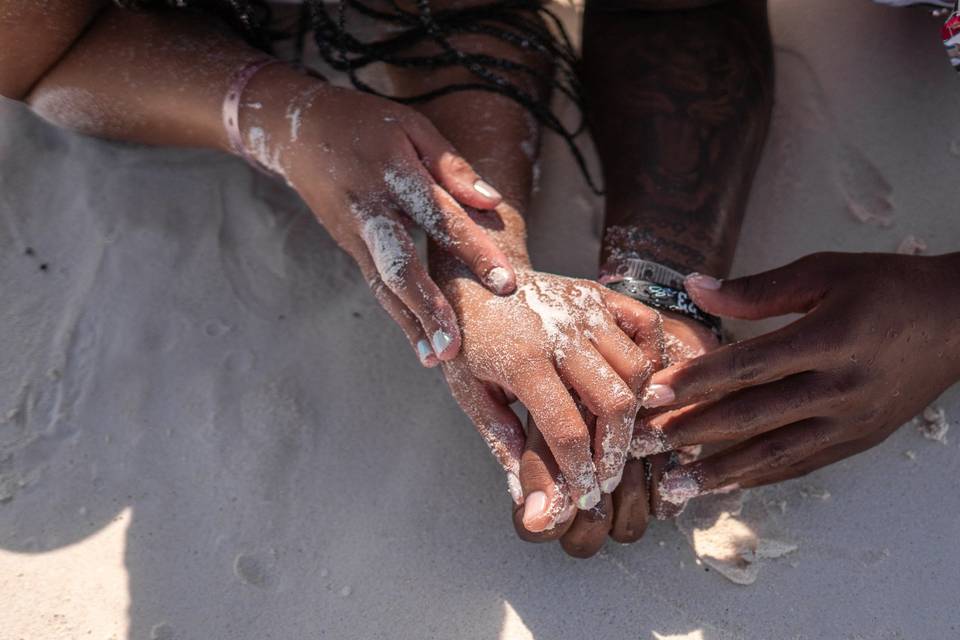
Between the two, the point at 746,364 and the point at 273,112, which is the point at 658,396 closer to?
the point at 746,364

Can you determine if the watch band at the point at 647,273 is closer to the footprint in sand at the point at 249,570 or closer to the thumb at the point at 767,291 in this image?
the thumb at the point at 767,291

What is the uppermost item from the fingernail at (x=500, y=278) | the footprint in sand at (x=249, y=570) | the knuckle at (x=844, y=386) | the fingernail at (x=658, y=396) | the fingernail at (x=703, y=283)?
the fingernail at (x=703, y=283)

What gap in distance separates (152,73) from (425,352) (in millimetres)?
845

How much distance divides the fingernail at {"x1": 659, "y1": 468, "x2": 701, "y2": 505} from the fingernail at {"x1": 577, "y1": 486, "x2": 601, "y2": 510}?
158 millimetres

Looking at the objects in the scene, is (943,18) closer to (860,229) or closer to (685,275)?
(860,229)

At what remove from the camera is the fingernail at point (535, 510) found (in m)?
1.28

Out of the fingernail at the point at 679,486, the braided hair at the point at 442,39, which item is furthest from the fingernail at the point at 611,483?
the braided hair at the point at 442,39

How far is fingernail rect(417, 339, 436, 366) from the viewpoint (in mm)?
1375

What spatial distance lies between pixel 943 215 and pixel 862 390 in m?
0.69

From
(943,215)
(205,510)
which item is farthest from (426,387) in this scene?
(943,215)

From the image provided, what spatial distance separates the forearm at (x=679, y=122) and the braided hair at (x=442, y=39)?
0.10m

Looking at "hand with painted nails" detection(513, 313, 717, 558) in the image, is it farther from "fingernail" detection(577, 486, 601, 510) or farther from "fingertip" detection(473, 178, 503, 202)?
A: "fingertip" detection(473, 178, 503, 202)

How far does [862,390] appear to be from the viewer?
1.31m

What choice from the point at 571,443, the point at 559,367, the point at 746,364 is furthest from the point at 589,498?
the point at 746,364
